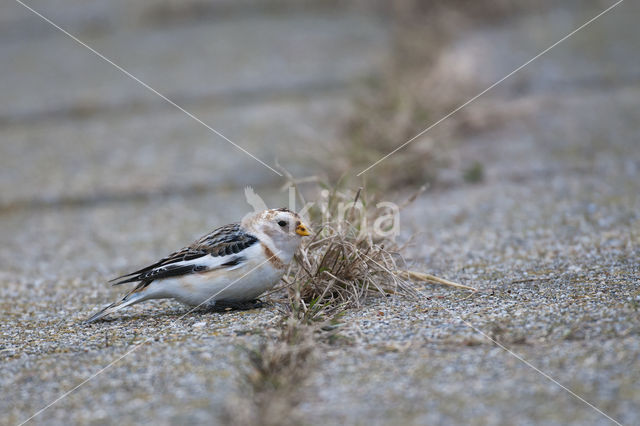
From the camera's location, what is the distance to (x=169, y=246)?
3822 millimetres

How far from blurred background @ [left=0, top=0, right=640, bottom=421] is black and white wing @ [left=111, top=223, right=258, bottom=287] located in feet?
1.15

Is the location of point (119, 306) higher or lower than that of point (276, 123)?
lower

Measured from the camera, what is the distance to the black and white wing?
2654 millimetres

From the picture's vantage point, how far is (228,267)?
264cm

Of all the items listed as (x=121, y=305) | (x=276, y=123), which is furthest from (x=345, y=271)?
(x=276, y=123)

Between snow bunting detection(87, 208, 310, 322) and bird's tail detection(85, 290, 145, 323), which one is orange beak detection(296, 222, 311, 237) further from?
bird's tail detection(85, 290, 145, 323)

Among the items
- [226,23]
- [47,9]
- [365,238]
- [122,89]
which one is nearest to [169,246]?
[365,238]

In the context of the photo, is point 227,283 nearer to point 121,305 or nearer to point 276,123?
point 121,305

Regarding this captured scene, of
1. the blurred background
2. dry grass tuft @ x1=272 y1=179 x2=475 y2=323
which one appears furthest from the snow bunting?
the blurred background

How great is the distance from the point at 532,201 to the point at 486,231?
1.57 ft

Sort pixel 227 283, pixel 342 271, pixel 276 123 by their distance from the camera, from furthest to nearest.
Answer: pixel 276 123 < pixel 342 271 < pixel 227 283

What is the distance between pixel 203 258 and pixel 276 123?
3.24 m

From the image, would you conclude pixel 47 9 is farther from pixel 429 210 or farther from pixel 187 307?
pixel 187 307

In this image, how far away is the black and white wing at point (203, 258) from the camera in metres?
2.65
